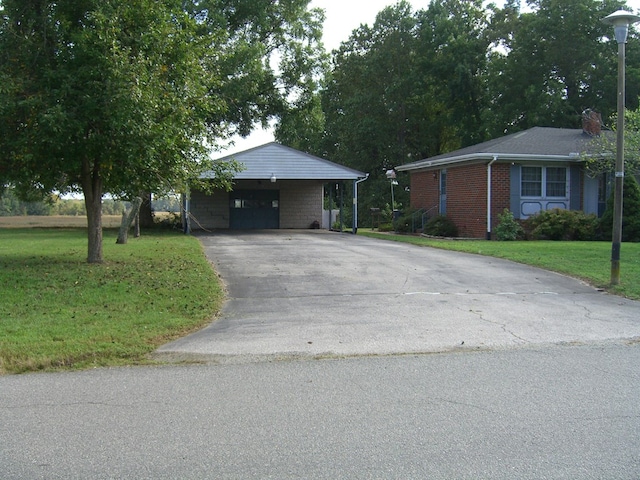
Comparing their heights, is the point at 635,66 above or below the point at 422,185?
above

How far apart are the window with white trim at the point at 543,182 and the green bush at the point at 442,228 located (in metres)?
3.03

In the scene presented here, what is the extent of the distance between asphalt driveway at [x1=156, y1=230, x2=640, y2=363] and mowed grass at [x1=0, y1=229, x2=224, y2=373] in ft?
1.48

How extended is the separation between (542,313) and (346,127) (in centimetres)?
3826

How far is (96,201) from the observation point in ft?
48.5

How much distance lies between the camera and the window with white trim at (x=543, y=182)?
945 inches

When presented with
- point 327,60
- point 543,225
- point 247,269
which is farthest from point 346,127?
point 247,269

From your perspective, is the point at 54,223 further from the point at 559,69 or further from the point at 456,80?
the point at 559,69

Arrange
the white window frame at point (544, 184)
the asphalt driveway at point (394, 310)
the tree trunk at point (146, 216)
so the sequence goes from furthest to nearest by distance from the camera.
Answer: the tree trunk at point (146, 216), the white window frame at point (544, 184), the asphalt driveway at point (394, 310)

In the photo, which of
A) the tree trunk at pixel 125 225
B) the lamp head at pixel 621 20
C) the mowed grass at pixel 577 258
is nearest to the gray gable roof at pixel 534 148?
the mowed grass at pixel 577 258

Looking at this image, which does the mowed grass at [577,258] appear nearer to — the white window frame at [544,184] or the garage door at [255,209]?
the white window frame at [544,184]

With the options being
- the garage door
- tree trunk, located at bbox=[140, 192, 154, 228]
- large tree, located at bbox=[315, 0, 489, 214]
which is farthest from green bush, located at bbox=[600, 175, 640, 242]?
tree trunk, located at bbox=[140, 192, 154, 228]

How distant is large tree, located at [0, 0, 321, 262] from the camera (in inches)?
457

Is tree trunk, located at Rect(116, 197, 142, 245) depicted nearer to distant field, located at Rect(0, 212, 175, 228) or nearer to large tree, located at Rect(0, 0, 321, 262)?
large tree, located at Rect(0, 0, 321, 262)

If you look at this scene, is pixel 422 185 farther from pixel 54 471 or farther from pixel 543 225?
pixel 54 471
